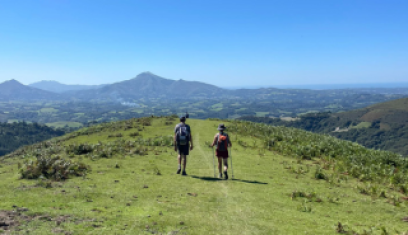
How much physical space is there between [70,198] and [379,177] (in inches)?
712

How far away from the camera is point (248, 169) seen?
17.6 meters

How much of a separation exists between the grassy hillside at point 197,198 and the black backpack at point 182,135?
6.39 ft

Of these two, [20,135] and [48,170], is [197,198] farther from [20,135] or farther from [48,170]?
[20,135]

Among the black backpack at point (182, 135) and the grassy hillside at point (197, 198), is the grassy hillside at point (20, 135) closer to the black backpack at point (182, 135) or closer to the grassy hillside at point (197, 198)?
the grassy hillside at point (197, 198)

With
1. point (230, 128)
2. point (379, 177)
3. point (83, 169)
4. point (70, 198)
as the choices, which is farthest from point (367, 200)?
point (230, 128)

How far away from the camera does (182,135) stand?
14609 millimetres

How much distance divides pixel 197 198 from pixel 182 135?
4.54m

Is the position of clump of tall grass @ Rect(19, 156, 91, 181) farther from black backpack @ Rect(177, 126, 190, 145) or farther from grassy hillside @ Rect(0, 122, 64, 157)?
grassy hillside @ Rect(0, 122, 64, 157)

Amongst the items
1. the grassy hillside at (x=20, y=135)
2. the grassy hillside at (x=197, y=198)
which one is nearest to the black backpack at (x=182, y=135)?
the grassy hillside at (x=197, y=198)

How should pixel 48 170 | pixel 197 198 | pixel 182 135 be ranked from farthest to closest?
pixel 182 135
pixel 48 170
pixel 197 198

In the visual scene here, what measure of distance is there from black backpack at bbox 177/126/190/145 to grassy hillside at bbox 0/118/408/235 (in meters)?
1.95

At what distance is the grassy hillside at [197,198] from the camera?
792 cm

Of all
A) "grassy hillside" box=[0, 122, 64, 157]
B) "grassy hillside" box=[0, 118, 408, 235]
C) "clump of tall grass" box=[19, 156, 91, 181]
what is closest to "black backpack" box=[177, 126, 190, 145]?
"grassy hillside" box=[0, 118, 408, 235]

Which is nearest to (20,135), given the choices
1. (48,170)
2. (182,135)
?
(48,170)
